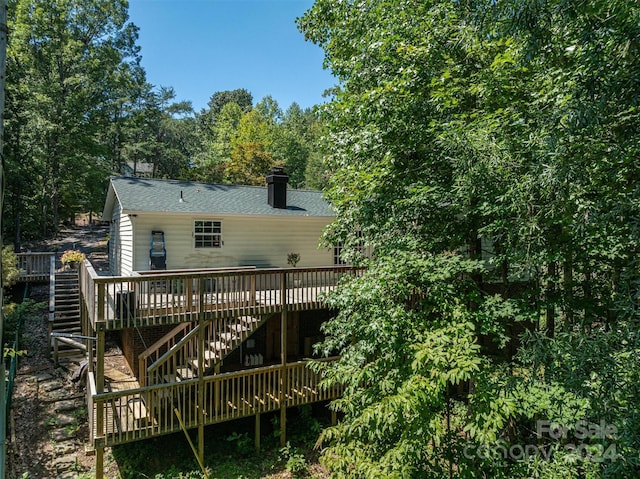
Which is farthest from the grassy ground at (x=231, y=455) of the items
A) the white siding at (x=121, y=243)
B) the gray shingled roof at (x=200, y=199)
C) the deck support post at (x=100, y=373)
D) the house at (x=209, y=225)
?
the gray shingled roof at (x=200, y=199)

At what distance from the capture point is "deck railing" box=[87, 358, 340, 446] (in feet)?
23.1

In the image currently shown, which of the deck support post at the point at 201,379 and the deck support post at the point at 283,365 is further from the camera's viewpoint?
the deck support post at the point at 283,365

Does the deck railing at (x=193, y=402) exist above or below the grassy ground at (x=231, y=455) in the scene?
above

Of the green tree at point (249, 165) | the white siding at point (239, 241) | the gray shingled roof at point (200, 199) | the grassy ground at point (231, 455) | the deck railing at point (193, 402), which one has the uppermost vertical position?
the green tree at point (249, 165)

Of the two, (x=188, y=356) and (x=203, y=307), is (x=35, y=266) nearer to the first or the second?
(x=188, y=356)

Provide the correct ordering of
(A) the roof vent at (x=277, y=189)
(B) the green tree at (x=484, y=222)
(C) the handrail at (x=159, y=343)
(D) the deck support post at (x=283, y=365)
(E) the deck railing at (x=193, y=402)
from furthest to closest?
(A) the roof vent at (x=277, y=189)
(D) the deck support post at (x=283, y=365)
(C) the handrail at (x=159, y=343)
(E) the deck railing at (x=193, y=402)
(B) the green tree at (x=484, y=222)

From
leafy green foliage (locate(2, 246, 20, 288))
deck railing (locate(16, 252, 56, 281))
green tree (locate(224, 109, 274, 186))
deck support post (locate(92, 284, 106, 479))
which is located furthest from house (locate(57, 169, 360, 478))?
green tree (locate(224, 109, 274, 186))

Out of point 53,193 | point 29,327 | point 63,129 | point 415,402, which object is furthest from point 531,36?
point 53,193

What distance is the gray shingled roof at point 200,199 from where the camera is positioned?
1159 cm

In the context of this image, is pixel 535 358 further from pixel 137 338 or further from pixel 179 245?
pixel 179 245

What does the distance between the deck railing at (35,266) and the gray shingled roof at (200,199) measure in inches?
216

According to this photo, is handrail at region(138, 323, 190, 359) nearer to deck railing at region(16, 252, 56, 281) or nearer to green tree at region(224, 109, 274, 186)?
deck railing at region(16, 252, 56, 281)

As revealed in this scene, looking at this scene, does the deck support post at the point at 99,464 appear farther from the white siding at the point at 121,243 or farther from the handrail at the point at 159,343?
the white siding at the point at 121,243

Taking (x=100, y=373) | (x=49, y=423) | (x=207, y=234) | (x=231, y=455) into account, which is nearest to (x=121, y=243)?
(x=207, y=234)
